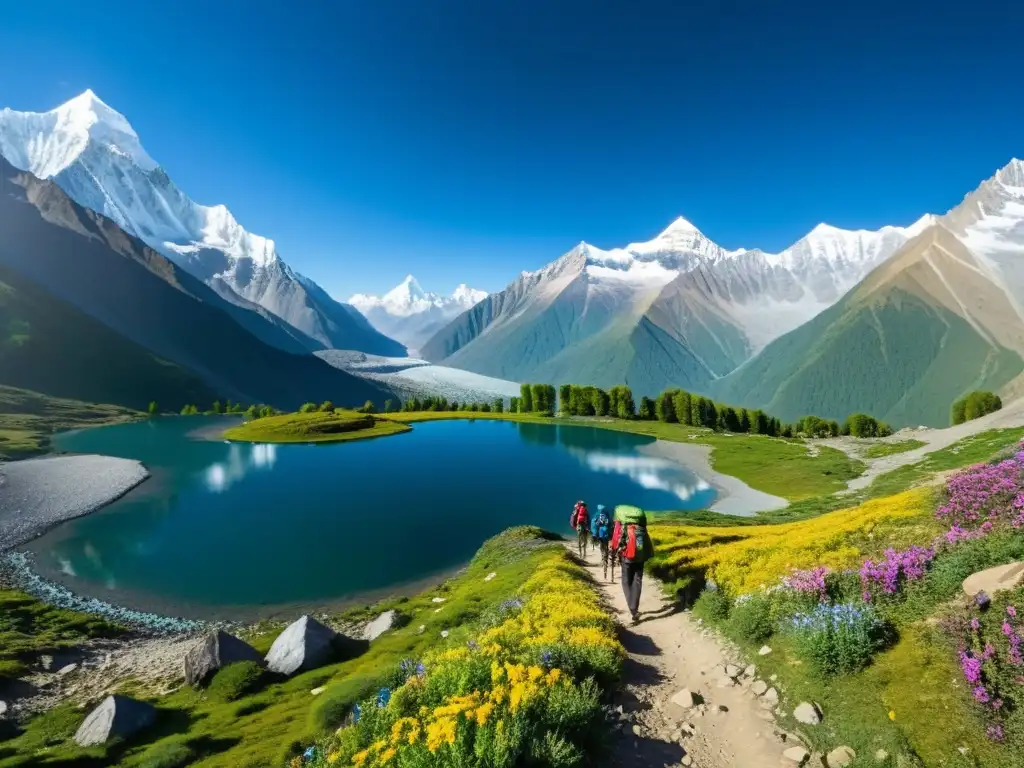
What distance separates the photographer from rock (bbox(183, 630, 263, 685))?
21844mm

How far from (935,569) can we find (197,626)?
4339 cm

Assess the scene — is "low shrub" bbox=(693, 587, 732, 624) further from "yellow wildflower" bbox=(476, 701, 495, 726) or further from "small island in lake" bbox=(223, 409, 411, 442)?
"small island in lake" bbox=(223, 409, 411, 442)

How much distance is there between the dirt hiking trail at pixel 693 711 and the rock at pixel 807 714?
0.50m

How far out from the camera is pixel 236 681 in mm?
20688

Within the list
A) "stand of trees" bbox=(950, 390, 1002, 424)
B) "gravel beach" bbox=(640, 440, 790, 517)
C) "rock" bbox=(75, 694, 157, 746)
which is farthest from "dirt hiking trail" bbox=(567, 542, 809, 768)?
"stand of trees" bbox=(950, 390, 1002, 424)

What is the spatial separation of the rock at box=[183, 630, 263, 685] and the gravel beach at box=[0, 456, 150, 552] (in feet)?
158

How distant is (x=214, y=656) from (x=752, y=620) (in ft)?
72.7

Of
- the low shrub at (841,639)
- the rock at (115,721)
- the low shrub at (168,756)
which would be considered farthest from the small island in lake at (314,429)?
the low shrub at (841,639)

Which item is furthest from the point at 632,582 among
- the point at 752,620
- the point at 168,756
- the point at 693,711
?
the point at 168,756

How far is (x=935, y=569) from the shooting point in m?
13.8

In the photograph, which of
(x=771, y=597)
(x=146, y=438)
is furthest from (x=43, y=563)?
(x=146, y=438)

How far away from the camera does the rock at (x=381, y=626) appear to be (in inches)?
1101

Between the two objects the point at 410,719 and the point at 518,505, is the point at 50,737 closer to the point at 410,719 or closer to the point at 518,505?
the point at 410,719

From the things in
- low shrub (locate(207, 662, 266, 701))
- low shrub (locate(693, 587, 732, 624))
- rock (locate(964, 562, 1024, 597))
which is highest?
rock (locate(964, 562, 1024, 597))
